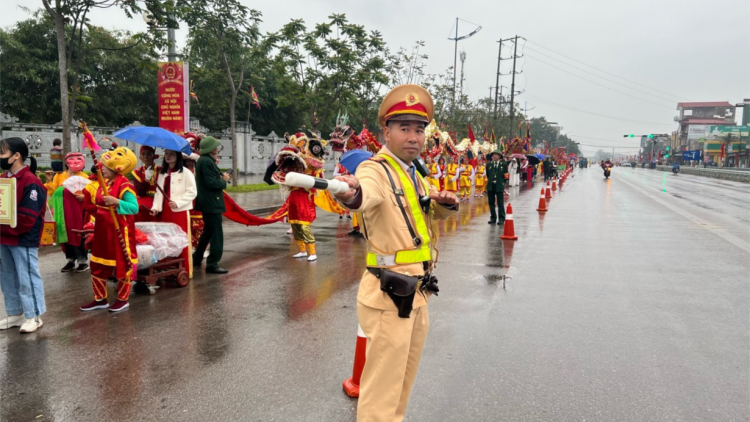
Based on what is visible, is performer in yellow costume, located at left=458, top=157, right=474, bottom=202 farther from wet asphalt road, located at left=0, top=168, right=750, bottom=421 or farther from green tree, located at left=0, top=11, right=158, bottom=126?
green tree, located at left=0, top=11, right=158, bottom=126

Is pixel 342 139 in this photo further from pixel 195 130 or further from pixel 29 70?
pixel 29 70

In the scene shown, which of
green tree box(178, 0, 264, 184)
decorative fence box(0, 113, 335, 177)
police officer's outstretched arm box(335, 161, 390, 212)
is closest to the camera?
police officer's outstretched arm box(335, 161, 390, 212)

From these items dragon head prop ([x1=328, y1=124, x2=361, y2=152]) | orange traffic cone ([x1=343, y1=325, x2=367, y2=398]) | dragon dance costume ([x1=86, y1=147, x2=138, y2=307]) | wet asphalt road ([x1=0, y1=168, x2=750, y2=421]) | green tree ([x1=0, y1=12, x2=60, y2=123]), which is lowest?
wet asphalt road ([x1=0, y1=168, x2=750, y2=421])

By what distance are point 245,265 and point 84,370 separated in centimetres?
365

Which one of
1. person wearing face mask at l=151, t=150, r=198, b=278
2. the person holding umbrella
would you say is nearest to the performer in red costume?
person wearing face mask at l=151, t=150, r=198, b=278

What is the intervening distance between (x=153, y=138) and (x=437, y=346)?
3795mm

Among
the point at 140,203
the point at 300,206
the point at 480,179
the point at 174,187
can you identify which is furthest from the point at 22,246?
the point at 480,179

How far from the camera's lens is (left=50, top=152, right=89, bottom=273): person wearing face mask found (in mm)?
6586

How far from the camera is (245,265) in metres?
7.28

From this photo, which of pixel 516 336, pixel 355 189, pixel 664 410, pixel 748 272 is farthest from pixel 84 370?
pixel 748 272

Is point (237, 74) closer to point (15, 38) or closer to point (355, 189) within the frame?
point (15, 38)

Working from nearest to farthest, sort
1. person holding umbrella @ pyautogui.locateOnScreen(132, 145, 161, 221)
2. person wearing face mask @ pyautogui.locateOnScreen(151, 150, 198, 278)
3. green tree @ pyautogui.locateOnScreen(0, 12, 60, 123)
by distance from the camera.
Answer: person wearing face mask @ pyautogui.locateOnScreen(151, 150, 198, 278)
person holding umbrella @ pyautogui.locateOnScreen(132, 145, 161, 221)
green tree @ pyautogui.locateOnScreen(0, 12, 60, 123)

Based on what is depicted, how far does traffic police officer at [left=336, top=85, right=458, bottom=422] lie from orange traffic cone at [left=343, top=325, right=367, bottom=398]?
2.31 feet

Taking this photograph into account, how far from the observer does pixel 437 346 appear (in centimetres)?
418
